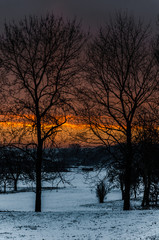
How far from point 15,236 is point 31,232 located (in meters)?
1.07

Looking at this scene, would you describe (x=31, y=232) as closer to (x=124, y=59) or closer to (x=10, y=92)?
(x=10, y=92)

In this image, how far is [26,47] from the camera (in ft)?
62.5

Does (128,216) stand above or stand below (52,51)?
below

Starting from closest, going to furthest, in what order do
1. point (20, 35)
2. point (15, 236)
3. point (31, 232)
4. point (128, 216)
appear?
point (15, 236) < point (31, 232) < point (128, 216) < point (20, 35)

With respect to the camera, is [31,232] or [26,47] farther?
[26,47]

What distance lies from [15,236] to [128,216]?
6835 mm

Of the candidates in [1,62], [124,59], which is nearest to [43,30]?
[1,62]

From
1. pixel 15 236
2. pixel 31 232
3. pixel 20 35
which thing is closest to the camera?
pixel 15 236

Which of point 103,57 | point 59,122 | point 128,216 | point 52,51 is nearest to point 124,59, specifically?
point 103,57

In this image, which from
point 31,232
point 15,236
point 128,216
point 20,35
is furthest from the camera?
point 20,35

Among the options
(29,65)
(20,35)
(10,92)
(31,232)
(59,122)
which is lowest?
(31,232)

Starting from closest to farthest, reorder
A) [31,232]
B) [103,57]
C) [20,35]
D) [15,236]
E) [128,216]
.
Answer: [15,236] → [31,232] → [128,216] → [20,35] → [103,57]

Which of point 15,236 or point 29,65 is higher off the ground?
point 29,65

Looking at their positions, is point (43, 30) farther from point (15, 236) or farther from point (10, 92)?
point (15, 236)
